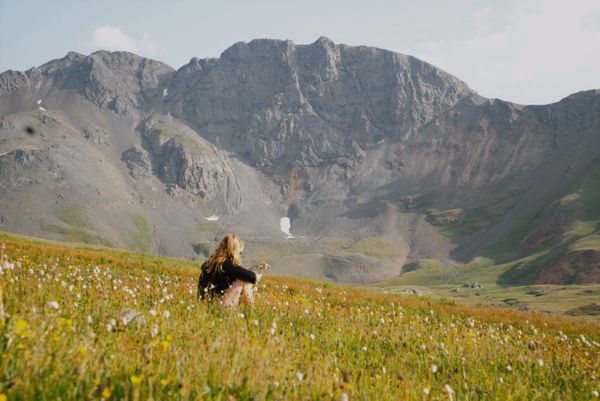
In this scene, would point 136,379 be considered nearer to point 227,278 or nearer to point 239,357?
point 239,357

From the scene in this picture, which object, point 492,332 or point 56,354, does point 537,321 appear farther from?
point 56,354

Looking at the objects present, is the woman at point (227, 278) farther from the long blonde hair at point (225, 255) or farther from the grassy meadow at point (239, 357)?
the grassy meadow at point (239, 357)

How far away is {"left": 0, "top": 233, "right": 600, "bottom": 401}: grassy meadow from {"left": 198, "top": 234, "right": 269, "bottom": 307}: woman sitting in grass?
1.79ft

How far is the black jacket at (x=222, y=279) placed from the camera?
394 inches

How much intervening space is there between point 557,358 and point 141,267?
19.8 m

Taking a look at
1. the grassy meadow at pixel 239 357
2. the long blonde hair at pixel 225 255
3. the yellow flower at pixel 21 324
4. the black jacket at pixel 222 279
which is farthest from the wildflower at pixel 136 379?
the long blonde hair at pixel 225 255

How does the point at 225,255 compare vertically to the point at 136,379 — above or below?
above

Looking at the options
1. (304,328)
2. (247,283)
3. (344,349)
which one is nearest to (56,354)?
(344,349)

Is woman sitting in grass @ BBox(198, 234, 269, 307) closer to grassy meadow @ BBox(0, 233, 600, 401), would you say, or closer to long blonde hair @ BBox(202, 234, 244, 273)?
long blonde hair @ BBox(202, 234, 244, 273)

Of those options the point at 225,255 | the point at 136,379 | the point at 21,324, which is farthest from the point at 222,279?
the point at 136,379

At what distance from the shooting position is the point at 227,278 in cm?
1023

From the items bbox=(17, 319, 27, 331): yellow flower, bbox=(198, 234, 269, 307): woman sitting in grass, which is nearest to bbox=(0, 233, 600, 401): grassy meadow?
bbox=(17, 319, 27, 331): yellow flower

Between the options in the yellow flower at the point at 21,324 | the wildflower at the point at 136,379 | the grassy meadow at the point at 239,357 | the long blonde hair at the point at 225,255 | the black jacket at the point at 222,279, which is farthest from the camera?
the long blonde hair at the point at 225,255

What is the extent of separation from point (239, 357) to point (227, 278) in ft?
17.5
